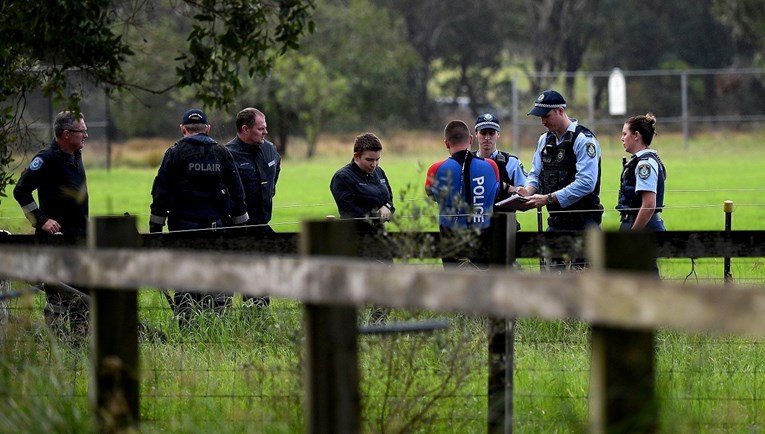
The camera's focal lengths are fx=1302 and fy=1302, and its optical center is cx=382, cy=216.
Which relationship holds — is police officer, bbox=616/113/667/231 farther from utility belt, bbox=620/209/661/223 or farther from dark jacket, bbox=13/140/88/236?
dark jacket, bbox=13/140/88/236

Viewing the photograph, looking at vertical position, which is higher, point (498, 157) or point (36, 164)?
point (498, 157)

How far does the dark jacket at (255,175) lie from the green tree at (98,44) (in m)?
2.17

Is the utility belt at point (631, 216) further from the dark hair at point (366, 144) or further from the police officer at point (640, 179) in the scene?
the dark hair at point (366, 144)

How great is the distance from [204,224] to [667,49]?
195 ft

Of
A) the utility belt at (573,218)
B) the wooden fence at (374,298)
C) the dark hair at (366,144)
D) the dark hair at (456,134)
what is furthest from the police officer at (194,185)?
the wooden fence at (374,298)

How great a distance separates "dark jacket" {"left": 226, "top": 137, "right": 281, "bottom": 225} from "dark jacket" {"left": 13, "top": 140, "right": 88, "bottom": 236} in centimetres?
143

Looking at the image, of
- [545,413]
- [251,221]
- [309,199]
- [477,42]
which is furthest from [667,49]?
[545,413]

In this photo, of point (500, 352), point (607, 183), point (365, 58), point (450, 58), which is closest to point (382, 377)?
point (500, 352)

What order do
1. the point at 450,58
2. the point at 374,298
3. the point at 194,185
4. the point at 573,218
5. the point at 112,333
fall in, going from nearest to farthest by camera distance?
the point at 374,298 < the point at 112,333 < the point at 573,218 < the point at 194,185 < the point at 450,58

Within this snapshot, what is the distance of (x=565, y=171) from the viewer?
32.8 feet

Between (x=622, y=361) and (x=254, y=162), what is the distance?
806cm

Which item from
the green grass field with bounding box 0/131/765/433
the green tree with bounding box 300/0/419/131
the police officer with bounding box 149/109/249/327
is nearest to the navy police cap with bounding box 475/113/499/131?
the police officer with bounding box 149/109/249/327

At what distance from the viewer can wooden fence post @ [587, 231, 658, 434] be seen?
3.39 meters

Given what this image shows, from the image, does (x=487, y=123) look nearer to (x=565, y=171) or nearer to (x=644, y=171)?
(x=565, y=171)
